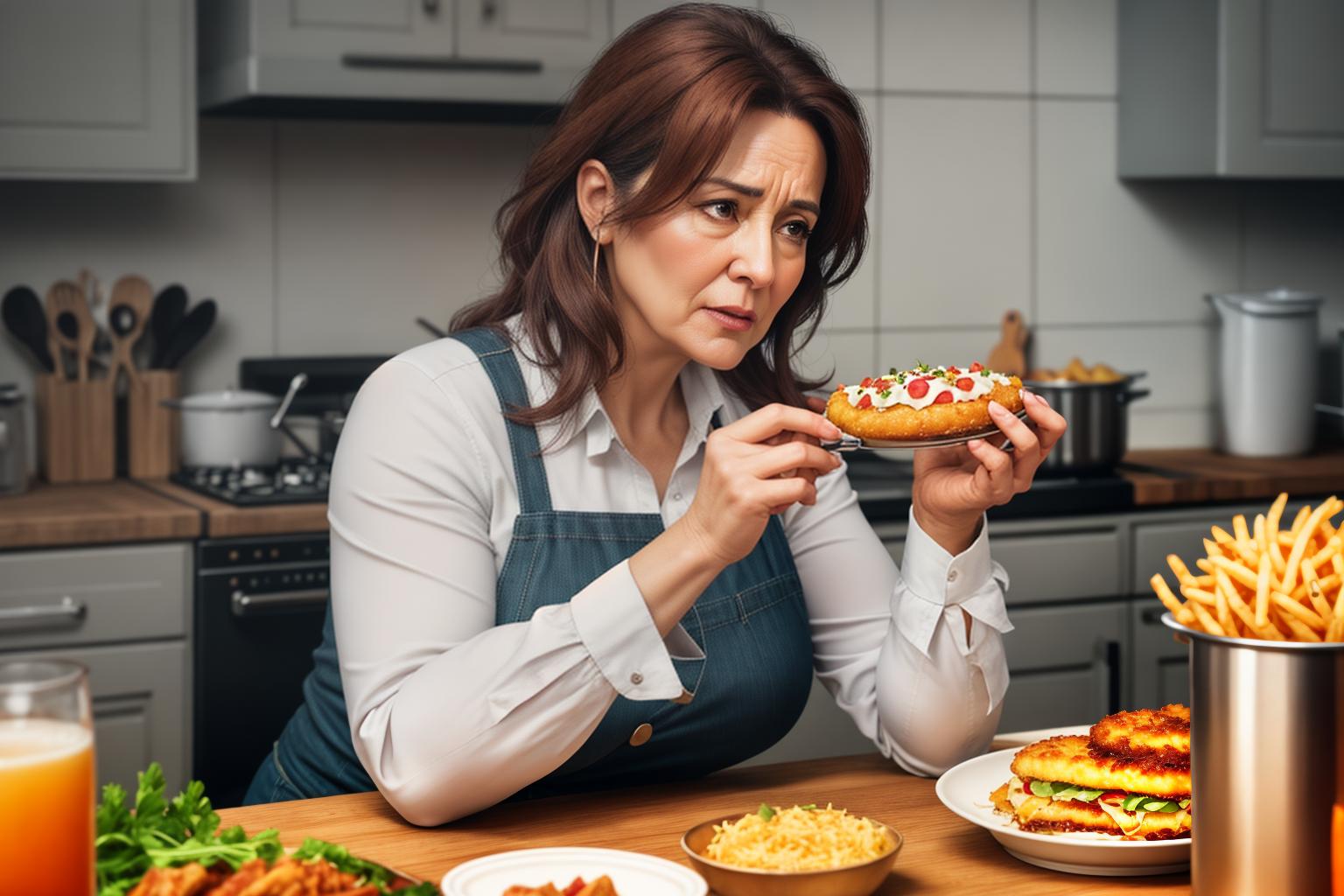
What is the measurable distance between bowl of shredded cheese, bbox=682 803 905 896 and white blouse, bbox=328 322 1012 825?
217 mm

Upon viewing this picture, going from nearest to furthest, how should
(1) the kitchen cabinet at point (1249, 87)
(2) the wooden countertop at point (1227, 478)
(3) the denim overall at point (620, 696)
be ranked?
(3) the denim overall at point (620, 696) < (2) the wooden countertop at point (1227, 478) < (1) the kitchen cabinet at point (1249, 87)

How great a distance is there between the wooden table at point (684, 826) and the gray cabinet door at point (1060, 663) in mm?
1846

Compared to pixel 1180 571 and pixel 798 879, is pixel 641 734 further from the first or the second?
pixel 1180 571

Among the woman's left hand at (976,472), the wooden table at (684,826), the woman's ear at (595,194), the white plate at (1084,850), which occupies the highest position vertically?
the woman's ear at (595,194)

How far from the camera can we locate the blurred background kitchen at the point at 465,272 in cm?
270

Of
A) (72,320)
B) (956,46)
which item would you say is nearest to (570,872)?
(72,320)

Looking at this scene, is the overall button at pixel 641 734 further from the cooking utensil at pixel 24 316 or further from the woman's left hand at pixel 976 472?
the cooking utensil at pixel 24 316

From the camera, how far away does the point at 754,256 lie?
149 cm

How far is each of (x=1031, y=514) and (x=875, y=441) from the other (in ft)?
5.92

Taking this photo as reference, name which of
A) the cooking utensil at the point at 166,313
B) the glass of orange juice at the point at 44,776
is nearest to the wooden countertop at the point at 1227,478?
the cooking utensil at the point at 166,313

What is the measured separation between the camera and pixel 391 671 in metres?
1.34

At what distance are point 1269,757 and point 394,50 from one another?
2.40 meters

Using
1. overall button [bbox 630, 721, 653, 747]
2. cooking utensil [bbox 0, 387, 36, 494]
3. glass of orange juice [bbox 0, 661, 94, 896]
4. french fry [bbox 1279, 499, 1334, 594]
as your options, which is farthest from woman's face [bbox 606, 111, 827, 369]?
cooking utensil [bbox 0, 387, 36, 494]

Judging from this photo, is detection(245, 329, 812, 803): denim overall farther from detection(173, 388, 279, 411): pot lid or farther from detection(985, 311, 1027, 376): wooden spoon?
detection(985, 311, 1027, 376): wooden spoon
